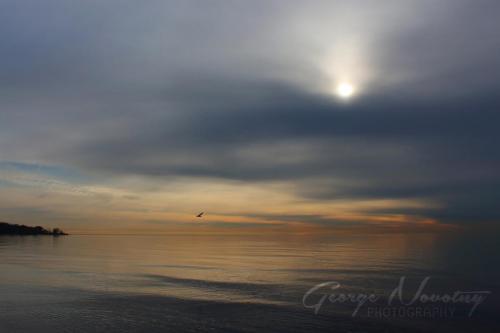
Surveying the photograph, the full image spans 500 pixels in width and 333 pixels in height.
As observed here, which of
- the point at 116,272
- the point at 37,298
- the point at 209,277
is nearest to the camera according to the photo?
the point at 37,298

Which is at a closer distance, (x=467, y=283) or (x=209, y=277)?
(x=467, y=283)

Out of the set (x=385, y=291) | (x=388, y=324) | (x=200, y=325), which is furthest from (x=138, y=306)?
(x=385, y=291)

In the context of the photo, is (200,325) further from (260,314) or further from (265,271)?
(265,271)

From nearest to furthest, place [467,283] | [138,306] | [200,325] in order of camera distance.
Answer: [200,325], [138,306], [467,283]

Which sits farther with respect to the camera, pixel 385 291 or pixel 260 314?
pixel 385 291

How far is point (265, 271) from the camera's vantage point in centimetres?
7906

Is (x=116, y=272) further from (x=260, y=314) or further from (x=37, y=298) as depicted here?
(x=260, y=314)

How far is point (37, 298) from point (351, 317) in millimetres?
34313

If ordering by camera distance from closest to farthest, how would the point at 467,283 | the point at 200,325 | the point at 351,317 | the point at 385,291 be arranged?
1. the point at 200,325
2. the point at 351,317
3. the point at 385,291
4. the point at 467,283

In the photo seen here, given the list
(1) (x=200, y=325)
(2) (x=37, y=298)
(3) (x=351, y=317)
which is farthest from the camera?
(2) (x=37, y=298)

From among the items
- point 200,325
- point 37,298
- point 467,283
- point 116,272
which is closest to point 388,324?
point 200,325

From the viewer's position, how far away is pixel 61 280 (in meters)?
64.4

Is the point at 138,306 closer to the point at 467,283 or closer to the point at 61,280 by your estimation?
the point at 61,280

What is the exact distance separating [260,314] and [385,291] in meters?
20.9
